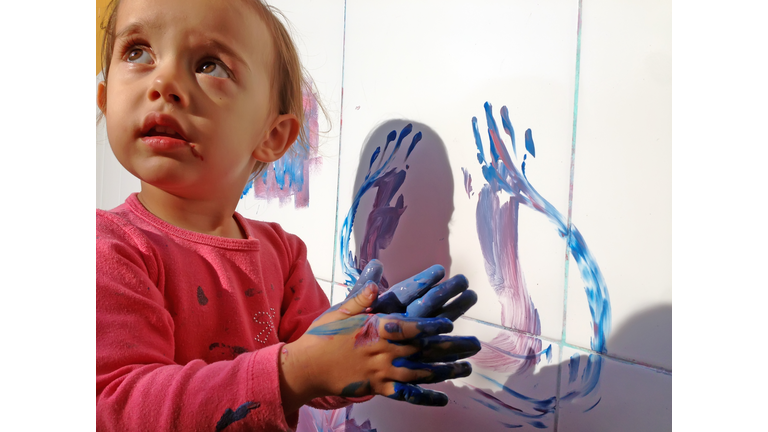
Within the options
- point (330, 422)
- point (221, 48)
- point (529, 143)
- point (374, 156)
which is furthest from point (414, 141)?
point (330, 422)

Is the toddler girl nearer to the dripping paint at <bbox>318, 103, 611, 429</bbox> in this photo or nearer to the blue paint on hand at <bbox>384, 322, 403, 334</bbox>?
the blue paint on hand at <bbox>384, 322, 403, 334</bbox>

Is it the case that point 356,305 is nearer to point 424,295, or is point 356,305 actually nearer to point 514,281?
point 424,295

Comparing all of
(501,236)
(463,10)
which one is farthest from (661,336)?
(463,10)

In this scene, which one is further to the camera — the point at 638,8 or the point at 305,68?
the point at 305,68

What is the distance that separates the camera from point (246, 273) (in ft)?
2.18

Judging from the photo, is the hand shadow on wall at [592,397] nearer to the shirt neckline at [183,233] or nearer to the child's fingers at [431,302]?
the child's fingers at [431,302]

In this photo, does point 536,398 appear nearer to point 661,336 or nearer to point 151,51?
point 661,336

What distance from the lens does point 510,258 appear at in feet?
2.05

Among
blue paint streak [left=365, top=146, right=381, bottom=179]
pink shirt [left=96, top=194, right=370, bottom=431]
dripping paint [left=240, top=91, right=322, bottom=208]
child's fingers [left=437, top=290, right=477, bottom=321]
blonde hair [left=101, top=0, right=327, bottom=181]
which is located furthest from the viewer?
dripping paint [left=240, top=91, right=322, bottom=208]

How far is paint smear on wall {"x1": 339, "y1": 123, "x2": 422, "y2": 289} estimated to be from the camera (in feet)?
2.55

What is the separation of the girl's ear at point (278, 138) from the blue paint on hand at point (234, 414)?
15.0 inches

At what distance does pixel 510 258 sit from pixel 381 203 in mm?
254

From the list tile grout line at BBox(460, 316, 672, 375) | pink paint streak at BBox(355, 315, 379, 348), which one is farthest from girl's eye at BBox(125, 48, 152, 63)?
tile grout line at BBox(460, 316, 672, 375)
